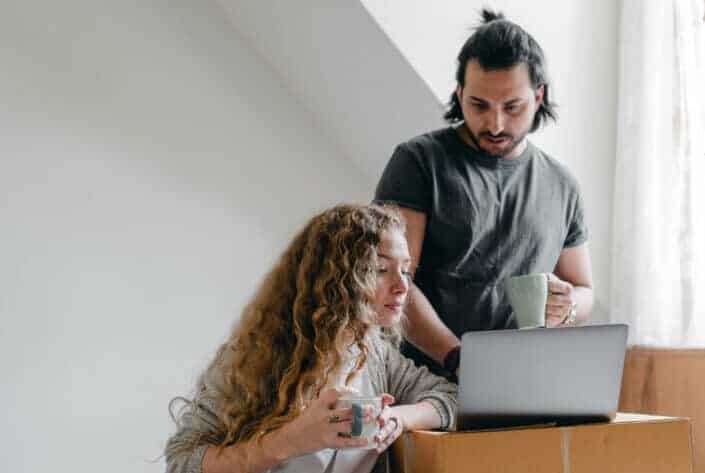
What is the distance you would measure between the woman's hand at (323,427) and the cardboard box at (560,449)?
11 centimetres

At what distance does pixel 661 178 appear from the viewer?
227cm

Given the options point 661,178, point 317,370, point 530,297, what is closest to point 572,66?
point 661,178

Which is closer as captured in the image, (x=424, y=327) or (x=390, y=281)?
(x=390, y=281)

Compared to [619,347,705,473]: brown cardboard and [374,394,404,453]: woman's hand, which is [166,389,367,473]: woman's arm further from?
[619,347,705,473]: brown cardboard

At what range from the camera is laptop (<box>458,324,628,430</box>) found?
1.28 metres

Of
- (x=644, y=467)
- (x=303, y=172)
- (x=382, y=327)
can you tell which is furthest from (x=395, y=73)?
(x=644, y=467)

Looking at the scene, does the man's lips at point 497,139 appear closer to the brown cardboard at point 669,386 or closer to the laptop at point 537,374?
the laptop at point 537,374

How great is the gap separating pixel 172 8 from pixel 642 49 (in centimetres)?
135

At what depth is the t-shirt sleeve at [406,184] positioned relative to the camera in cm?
180

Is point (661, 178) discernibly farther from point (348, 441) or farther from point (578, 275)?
point (348, 441)

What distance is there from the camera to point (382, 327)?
1.60 m

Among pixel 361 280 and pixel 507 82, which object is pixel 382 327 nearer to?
pixel 361 280

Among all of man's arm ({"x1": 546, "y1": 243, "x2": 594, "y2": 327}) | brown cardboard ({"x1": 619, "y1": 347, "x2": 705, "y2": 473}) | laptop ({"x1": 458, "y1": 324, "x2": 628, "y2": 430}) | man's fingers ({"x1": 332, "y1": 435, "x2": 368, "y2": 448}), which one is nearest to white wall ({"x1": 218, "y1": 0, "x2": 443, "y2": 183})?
man's arm ({"x1": 546, "y1": 243, "x2": 594, "y2": 327})

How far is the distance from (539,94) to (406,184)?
320 millimetres
